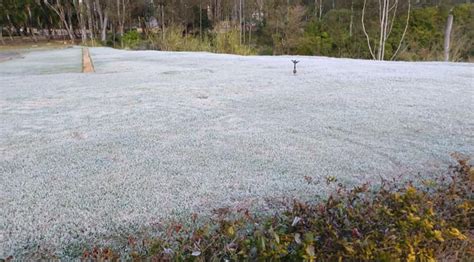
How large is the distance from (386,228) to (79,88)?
2.92 m

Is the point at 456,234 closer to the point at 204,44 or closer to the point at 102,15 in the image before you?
the point at 204,44

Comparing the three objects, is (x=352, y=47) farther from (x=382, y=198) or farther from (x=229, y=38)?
(x=382, y=198)

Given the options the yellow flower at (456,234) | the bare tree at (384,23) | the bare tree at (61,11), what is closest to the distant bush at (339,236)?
the yellow flower at (456,234)

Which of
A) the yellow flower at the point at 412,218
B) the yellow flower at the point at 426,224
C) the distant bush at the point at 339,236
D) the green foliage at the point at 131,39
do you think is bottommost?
the distant bush at the point at 339,236

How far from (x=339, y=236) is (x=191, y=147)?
88cm

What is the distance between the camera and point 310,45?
10.7 m

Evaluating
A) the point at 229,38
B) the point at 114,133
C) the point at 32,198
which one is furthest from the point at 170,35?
the point at 32,198

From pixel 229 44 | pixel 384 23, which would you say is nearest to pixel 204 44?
pixel 229 44

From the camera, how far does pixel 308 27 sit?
11117mm

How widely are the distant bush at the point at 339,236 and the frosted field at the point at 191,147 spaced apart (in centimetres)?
17

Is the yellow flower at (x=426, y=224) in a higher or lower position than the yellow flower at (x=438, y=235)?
higher

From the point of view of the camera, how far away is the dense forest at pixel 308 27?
28.5 feet

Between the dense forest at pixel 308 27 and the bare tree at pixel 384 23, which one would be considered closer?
the bare tree at pixel 384 23

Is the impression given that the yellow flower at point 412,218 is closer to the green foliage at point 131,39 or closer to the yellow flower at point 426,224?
the yellow flower at point 426,224
